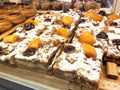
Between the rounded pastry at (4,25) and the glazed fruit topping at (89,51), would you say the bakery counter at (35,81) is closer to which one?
the glazed fruit topping at (89,51)

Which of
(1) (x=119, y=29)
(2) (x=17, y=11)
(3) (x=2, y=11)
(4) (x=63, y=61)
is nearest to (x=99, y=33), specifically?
(1) (x=119, y=29)

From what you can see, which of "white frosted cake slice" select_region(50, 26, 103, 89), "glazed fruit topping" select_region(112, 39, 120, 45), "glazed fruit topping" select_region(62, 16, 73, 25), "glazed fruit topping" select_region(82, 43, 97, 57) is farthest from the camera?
"glazed fruit topping" select_region(62, 16, 73, 25)

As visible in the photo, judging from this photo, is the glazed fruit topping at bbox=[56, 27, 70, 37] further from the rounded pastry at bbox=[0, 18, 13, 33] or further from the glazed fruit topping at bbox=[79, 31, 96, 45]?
the rounded pastry at bbox=[0, 18, 13, 33]

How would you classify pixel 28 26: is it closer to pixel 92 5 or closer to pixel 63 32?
pixel 63 32

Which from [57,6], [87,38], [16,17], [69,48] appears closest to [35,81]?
[69,48]

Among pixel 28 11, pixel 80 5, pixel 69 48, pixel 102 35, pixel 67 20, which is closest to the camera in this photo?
pixel 69 48

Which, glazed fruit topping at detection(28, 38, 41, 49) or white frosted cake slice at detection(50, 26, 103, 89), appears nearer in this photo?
white frosted cake slice at detection(50, 26, 103, 89)

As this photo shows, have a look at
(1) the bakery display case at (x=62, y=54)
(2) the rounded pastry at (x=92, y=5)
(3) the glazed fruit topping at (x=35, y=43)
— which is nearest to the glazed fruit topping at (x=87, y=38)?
(1) the bakery display case at (x=62, y=54)

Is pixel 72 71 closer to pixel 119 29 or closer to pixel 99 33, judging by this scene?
Result: pixel 99 33

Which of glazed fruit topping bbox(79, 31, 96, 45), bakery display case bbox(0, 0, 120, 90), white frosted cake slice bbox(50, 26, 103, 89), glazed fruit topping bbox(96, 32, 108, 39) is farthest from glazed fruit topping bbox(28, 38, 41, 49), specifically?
glazed fruit topping bbox(96, 32, 108, 39)
